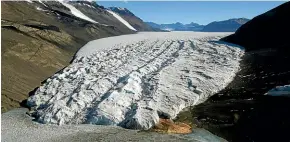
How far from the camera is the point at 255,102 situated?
23.6m

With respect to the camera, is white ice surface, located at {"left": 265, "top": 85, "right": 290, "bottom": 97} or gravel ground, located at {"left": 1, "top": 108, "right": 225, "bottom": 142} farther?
white ice surface, located at {"left": 265, "top": 85, "right": 290, "bottom": 97}

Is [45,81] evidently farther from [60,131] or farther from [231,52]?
[231,52]

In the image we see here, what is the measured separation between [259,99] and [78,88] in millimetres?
11152

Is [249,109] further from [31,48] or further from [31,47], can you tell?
[31,47]

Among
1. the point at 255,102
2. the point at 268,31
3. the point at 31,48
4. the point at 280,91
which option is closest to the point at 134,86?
the point at 255,102

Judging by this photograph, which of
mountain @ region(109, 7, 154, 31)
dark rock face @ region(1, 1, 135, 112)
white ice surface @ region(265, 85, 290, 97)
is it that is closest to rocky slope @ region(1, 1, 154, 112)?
dark rock face @ region(1, 1, 135, 112)

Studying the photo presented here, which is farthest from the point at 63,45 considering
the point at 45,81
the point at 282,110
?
the point at 282,110

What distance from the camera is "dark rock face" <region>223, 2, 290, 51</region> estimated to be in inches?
1521

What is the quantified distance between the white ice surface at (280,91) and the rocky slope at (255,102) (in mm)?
90

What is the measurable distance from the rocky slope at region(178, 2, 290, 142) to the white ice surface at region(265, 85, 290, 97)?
0.29 ft

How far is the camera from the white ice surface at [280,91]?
931 inches

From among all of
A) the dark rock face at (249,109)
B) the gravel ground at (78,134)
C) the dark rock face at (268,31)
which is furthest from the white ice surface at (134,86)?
the dark rock face at (268,31)

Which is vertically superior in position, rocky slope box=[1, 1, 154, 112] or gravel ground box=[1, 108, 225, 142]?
rocky slope box=[1, 1, 154, 112]

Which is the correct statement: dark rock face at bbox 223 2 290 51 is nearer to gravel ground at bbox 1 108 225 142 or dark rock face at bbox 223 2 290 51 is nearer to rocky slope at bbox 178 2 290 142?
rocky slope at bbox 178 2 290 142
